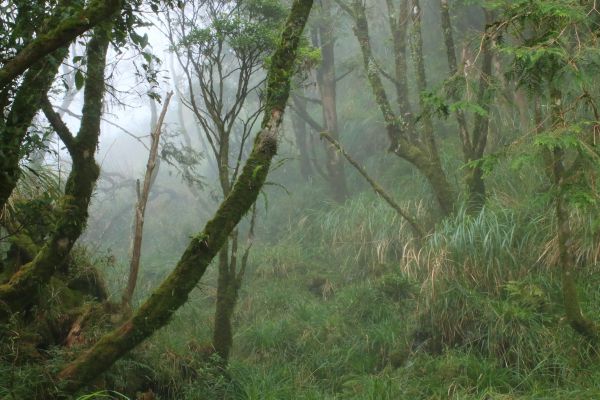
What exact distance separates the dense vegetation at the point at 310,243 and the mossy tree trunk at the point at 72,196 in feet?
0.05

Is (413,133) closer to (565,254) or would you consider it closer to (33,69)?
(565,254)

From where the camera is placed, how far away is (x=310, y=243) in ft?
36.1

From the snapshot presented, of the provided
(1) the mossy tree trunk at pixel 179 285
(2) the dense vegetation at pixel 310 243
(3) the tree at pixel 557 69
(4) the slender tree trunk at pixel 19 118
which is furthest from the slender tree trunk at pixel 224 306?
(3) the tree at pixel 557 69

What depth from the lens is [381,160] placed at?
12.4m

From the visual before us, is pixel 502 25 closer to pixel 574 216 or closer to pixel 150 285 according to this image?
pixel 574 216

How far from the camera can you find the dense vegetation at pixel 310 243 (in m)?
3.82

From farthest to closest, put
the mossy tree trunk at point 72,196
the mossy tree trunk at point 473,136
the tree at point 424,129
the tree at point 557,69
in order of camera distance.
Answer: the tree at point 424,129 → the mossy tree trunk at point 473,136 → the mossy tree trunk at point 72,196 → the tree at point 557,69

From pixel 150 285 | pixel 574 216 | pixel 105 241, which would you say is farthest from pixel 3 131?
pixel 105 241

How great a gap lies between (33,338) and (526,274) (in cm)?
493

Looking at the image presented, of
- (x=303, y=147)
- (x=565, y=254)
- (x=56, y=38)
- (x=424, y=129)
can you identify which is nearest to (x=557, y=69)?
(x=565, y=254)

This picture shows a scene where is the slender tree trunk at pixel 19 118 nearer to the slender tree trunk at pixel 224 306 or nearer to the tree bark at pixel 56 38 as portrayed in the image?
the tree bark at pixel 56 38

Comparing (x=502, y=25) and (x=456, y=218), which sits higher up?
(x=502, y=25)

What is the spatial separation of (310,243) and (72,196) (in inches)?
265

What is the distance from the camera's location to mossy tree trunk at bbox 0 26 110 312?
4.43m
